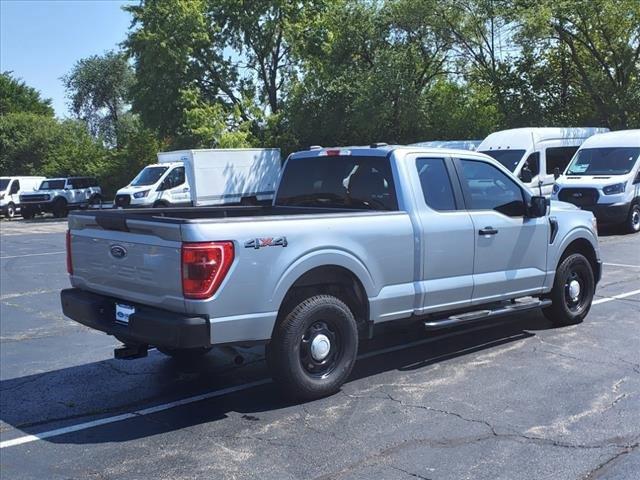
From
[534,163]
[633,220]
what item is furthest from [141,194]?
[633,220]

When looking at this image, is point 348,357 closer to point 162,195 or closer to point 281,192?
point 281,192

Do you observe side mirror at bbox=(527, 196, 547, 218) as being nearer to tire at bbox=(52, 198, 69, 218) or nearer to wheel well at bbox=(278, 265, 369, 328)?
wheel well at bbox=(278, 265, 369, 328)

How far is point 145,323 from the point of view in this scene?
4.81 m

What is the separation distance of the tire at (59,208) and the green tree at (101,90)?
2790 cm

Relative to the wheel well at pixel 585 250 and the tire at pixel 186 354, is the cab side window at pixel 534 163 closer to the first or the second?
the wheel well at pixel 585 250

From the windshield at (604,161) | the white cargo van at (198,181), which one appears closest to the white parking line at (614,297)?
the windshield at (604,161)

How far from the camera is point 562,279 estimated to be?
738 cm

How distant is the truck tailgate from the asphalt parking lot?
3.01ft

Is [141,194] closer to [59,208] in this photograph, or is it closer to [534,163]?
[59,208]

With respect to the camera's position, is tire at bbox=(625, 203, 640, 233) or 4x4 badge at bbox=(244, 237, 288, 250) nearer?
4x4 badge at bbox=(244, 237, 288, 250)

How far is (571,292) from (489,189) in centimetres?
177

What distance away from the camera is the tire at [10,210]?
35500mm

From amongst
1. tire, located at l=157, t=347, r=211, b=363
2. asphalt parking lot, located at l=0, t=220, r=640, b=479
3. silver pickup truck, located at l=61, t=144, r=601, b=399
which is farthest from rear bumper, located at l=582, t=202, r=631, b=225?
tire, located at l=157, t=347, r=211, b=363

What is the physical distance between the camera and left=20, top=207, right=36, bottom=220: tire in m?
35.0
